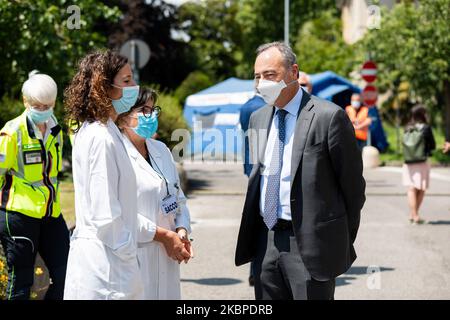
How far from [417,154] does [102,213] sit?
9.33m

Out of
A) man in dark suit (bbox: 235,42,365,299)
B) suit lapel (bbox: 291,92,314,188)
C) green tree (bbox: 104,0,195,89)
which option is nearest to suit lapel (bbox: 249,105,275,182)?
man in dark suit (bbox: 235,42,365,299)

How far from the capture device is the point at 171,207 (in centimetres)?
450

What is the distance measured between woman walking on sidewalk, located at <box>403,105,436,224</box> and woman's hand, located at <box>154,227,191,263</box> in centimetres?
843

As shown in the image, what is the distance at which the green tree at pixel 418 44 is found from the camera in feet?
83.8

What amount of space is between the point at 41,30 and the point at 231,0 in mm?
47188

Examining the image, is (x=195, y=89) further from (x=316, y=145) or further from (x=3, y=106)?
(x=316, y=145)

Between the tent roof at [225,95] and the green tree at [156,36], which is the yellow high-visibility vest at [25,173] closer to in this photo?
the tent roof at [225,95]

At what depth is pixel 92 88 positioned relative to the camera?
3.99 meters

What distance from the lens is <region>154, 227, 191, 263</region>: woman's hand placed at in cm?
430

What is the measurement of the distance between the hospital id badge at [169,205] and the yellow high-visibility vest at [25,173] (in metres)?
1.62

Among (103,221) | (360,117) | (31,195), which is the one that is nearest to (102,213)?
(103,221)

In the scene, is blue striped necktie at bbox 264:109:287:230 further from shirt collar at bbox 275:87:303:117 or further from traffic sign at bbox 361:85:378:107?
traffic sign at bbox 361:85:378:107

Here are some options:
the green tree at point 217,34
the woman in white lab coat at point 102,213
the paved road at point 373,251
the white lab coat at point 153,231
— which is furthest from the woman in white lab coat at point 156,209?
the green tree at point 217,34
